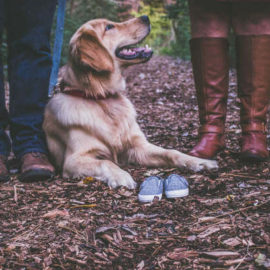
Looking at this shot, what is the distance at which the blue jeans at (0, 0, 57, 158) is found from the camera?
252 centimetres

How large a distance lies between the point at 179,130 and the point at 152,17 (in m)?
15.3

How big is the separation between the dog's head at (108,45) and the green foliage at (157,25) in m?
14.4

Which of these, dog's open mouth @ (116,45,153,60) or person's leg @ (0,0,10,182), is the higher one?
dog's open mouth @ (116,45,153,60)

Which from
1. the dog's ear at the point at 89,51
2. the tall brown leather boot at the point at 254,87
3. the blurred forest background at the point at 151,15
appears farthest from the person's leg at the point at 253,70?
the blurred forest background at the point at 151,15

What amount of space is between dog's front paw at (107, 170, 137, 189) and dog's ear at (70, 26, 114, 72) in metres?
0.82

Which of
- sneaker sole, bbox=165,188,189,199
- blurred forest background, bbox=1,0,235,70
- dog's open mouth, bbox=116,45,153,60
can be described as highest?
blurred forest background, bbox=1,0,235,70

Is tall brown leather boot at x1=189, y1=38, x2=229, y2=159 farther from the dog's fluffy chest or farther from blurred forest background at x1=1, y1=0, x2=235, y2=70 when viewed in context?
blurred forest background at x1=1, y1=0, x2=235, y2=70

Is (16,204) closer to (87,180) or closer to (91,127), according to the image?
(87,180)

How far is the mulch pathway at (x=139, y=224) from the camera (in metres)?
1.33

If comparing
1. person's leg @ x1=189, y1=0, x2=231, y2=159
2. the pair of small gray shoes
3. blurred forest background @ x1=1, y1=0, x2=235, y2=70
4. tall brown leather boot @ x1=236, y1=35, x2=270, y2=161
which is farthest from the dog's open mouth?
blurred forest background @ x1=1, y1=0, x2=235, y2=70

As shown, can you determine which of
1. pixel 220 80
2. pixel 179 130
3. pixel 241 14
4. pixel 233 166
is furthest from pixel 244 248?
pixel 179 130

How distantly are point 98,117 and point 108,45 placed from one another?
61 cm

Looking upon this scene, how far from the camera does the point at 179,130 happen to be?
356 cm

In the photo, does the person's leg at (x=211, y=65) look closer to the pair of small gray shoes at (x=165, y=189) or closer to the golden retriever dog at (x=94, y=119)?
the golden retriever dog at (x=94, y=119)
